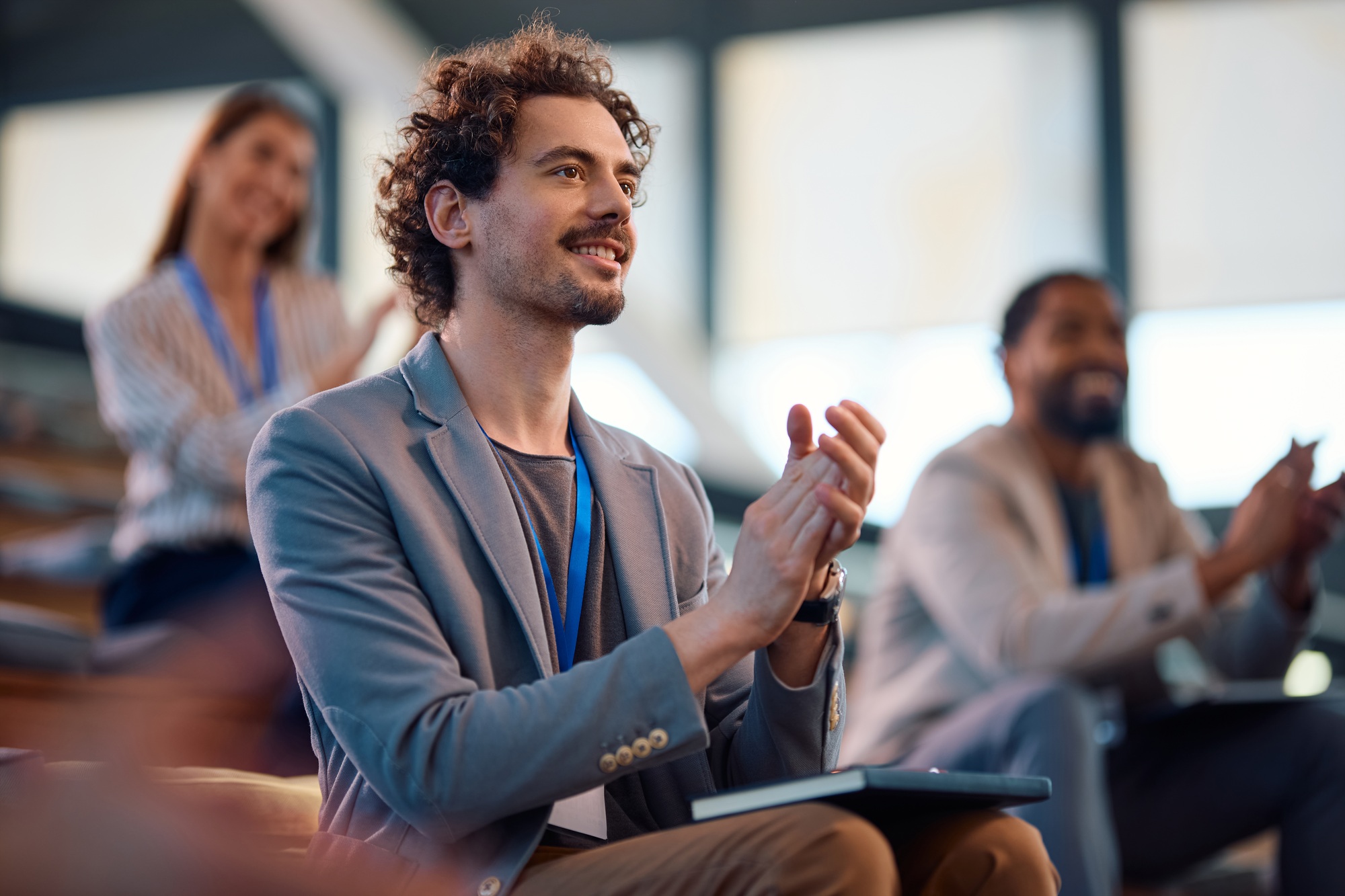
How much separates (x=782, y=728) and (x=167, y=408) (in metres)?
1.51

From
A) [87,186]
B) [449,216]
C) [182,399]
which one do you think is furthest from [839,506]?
[87,186]

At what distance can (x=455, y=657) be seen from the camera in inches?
42.2

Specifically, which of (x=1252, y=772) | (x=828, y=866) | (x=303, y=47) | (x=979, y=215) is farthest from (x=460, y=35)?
(x=828, y=866)

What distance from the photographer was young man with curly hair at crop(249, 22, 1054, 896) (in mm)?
987

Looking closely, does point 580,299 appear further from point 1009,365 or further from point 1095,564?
point 1009,365

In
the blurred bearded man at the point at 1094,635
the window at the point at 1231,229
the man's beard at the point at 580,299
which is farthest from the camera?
the window at the point at 1231,229

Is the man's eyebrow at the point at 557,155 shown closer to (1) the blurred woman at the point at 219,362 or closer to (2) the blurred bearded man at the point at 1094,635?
(1) the blurred woman at the point at 219,362

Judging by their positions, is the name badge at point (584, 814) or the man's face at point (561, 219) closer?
the name badge at point (584, 814)

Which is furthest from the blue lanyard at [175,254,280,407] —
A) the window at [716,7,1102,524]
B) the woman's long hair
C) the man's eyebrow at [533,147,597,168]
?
the window at [716,7,1102,524]

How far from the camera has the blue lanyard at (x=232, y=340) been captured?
242cm

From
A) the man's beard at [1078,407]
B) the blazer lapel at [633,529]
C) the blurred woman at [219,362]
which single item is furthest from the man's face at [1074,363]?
the blazer lapel at [633,529]

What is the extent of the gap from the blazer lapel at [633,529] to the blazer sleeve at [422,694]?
0.62ft

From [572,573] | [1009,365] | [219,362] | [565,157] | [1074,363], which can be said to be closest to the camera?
[572,573]

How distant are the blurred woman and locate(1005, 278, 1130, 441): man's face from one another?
1287 millimetres
